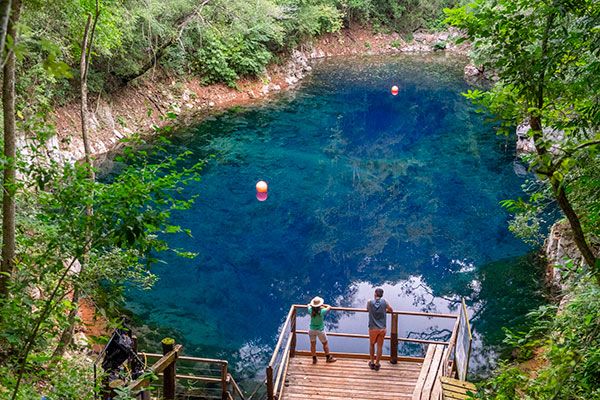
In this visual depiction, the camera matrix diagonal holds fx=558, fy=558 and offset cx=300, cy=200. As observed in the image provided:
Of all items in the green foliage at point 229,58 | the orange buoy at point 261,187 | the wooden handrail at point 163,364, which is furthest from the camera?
the green foliage at point 229,58

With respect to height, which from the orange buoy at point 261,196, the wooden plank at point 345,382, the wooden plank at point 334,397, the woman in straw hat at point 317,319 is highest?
the orange buoy at point 261,196

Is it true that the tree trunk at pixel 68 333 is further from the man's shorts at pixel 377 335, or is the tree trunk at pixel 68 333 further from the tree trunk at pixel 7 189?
the man's shorts at pixel 377 335

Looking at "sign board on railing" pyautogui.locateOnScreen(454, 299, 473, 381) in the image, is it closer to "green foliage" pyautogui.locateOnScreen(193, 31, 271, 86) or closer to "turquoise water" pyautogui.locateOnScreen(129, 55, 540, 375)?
"turquoise water" pyautogui.locateOnScreen(129, 55, 540, 375)

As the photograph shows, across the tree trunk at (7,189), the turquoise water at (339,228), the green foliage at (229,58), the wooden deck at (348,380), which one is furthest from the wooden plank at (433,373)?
the green foliage at (229,58)

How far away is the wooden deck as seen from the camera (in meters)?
10.0

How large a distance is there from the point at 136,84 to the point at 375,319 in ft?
70.3

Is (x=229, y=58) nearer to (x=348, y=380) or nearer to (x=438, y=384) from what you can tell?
(x=348, y=380)

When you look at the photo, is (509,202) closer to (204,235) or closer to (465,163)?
(204,235)

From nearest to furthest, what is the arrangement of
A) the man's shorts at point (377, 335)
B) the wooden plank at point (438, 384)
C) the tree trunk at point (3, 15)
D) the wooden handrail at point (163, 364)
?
the tree trunk at point (3, 15), the wooden handrail at point (163, 364), the wooden plank at point (438, 384), the man's shorts at point (377, 335)

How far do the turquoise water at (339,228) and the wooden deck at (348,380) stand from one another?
96.8 inches

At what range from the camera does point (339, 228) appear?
66.5 feet

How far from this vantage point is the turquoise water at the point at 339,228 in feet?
48.3

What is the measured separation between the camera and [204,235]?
18.8 m

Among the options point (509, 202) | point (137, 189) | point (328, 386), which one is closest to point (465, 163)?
point (328, 386)
